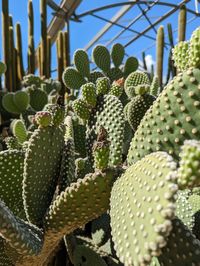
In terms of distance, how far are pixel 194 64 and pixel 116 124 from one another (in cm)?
46

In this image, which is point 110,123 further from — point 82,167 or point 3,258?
point 3,258

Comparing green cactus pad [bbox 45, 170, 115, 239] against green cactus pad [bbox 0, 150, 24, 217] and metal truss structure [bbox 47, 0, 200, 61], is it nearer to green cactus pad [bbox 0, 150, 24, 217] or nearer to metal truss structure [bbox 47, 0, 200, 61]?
green cactus pad [bbox 0, 150, 24, 217]

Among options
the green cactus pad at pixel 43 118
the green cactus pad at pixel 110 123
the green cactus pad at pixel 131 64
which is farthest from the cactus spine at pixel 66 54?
the green cactus pad at pixel 43 118

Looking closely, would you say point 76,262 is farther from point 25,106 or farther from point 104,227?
point 25,106

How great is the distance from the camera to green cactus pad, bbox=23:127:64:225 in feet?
4.20

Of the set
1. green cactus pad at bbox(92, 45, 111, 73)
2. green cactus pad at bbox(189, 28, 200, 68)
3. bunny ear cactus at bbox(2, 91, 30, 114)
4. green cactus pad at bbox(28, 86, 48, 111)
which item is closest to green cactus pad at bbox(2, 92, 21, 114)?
bunny ear cactus at bbox(2, 91, 30, 114)

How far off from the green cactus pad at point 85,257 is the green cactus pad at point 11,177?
233mm

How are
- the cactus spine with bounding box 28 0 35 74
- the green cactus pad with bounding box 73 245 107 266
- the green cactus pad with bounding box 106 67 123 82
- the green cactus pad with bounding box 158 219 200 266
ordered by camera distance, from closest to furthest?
the green cactus pad with bounding box 158 219 200 266, the green cactus pad with bounding box 73 245 107 266, the green cactus pad with bounding box 106 67 123 82, the cactus spine with bounding box 28 0 35 74

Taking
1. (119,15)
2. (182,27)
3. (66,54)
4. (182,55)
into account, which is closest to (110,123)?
(182,55)

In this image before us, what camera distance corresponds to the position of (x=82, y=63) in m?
2.49

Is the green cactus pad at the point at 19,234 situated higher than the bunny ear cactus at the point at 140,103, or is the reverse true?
the bunny ear cactus at the point at 140,103

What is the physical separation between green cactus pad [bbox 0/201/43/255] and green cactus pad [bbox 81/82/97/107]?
0.52 meters

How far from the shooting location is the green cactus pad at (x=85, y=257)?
5.07ft

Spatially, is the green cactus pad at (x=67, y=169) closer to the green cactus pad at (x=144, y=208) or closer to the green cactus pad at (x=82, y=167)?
the green cactus pad at (x=82, y=167)
